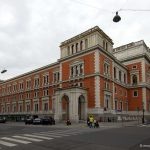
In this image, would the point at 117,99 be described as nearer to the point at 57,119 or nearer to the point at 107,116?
the point at 107,116

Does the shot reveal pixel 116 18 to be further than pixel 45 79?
No

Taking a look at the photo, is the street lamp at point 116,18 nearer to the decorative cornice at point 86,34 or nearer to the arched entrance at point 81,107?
the arched entrance at point 81,107

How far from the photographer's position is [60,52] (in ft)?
181

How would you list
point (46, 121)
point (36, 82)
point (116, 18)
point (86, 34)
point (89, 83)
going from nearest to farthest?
point (116, 18), point (46, 121), point (89, 83), point (86, 34), point (36, 82)

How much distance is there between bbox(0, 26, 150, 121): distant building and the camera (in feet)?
148

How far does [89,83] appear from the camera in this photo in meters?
46.1

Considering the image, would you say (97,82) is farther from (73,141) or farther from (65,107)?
(73,141)

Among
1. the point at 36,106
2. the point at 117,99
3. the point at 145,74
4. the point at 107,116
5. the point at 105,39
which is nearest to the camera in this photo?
the point at 107,116

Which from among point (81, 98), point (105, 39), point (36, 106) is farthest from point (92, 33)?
point (36, 106)

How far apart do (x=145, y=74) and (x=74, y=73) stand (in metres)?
20.6

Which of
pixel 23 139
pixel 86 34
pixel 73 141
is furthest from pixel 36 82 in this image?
pixel 73 141

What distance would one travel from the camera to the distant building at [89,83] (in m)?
45.1

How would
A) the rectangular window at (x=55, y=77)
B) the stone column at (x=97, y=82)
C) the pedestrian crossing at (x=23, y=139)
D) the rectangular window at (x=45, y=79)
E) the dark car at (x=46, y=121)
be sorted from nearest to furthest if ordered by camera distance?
the pedestrian crossing at (x=23, y=139)
the dark car at (x=46, y=121)
the stone column at (x=97, y=82)
the rectangular window at (x=55, y=77)
the rectangular window at (x=45, y=79)

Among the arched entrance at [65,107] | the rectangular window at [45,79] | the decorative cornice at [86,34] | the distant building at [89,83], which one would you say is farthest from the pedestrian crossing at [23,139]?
the rectangular window at [45,79]
